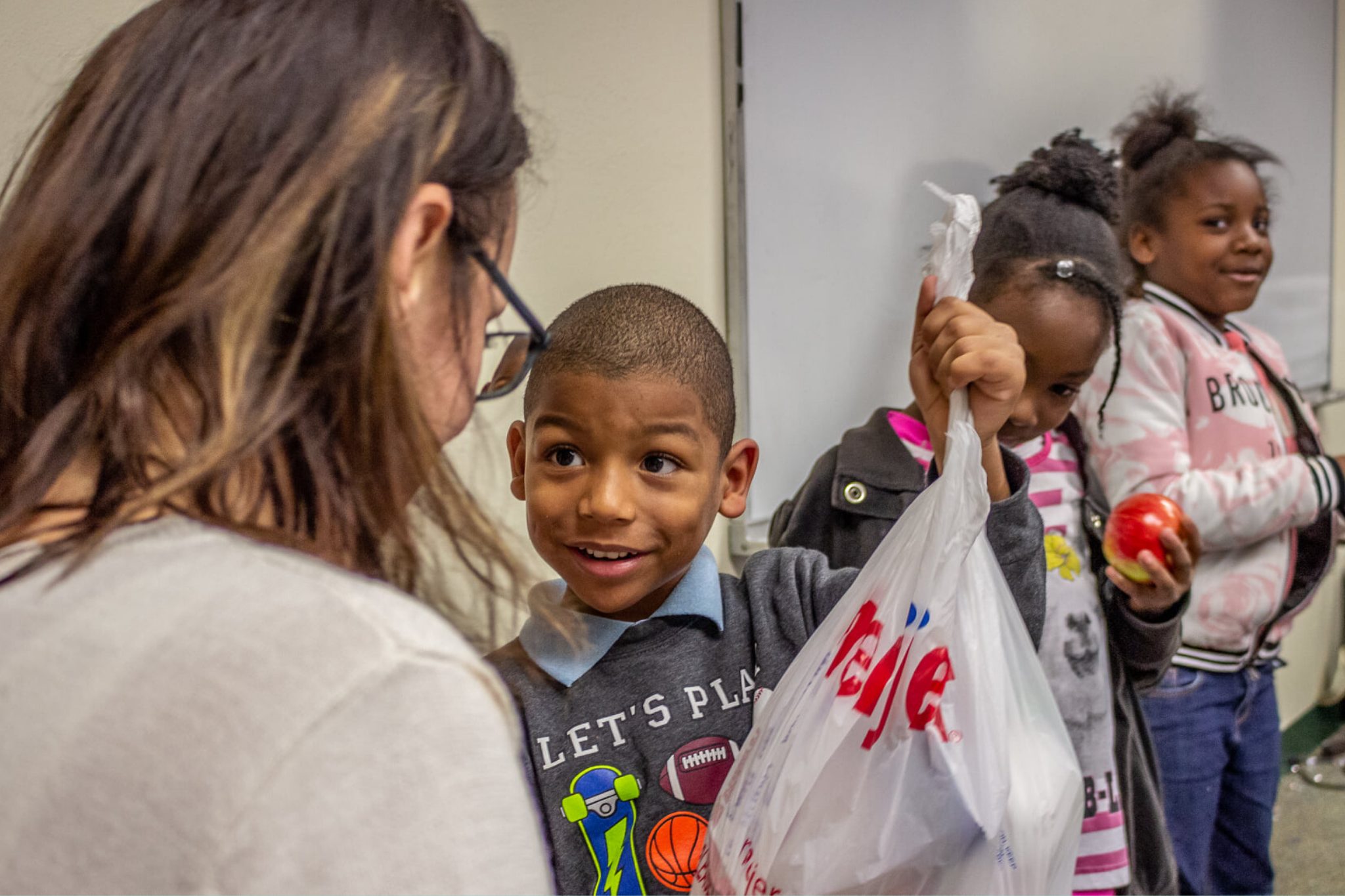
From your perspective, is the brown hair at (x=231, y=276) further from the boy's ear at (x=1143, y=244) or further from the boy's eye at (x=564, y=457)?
the boy's ear at (x=1143, y=244)

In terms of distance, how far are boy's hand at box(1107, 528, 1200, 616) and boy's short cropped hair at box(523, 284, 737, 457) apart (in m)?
0.53

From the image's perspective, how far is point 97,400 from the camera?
49cm

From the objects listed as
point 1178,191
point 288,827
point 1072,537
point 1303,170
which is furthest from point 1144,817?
point 1303,170

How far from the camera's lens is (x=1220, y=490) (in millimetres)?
1608

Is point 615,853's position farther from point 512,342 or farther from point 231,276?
point 231,276

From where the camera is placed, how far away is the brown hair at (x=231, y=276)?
1.59ft

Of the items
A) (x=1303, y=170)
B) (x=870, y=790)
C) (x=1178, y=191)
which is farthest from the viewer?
(x=1303, y=170)

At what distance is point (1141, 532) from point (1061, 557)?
15 centimetres

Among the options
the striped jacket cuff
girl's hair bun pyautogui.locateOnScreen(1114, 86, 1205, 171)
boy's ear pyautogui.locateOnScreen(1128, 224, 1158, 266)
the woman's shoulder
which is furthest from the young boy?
girl's hair bun pyautogui.locateOnScreen(1114, 86, 1205, 171)

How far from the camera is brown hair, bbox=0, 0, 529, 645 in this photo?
484mm

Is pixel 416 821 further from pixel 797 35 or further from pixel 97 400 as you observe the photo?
pixel 797 35

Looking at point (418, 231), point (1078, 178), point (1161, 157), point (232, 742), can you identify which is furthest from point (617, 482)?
point (1161, 157)

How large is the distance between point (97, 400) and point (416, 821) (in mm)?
242

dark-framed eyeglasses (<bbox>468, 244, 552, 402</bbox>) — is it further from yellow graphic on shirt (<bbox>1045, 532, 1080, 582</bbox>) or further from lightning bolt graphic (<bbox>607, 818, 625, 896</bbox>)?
yellow graphic on shirt (<bbox>1045, 532, 1080, 582</bbox>)
